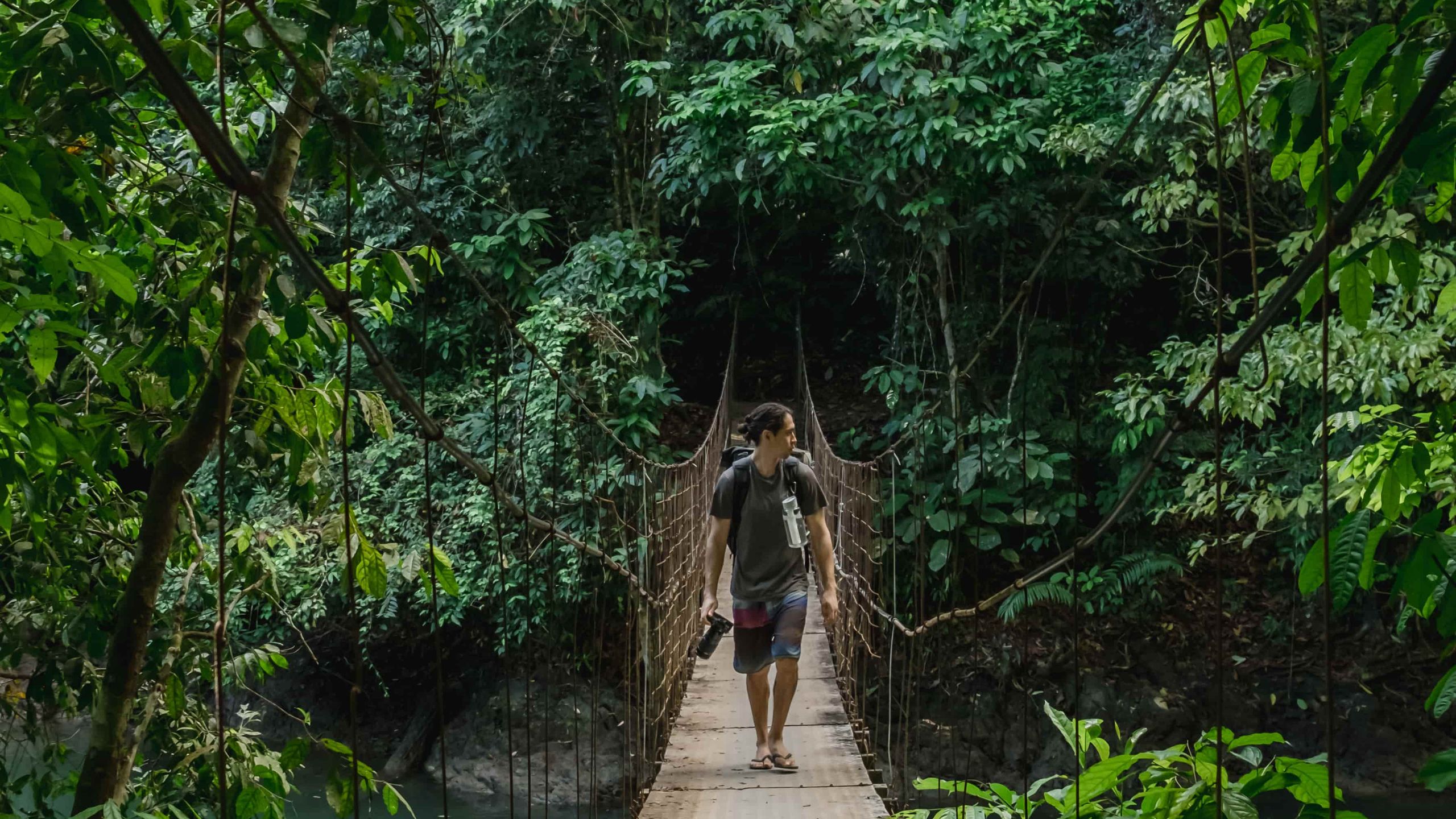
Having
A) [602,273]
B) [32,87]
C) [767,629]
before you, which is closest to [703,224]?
[602,273]

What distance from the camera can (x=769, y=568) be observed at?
2338 millimetres

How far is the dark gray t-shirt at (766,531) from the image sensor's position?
2328 millimetres

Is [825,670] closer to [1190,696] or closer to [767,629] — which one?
[767,629]

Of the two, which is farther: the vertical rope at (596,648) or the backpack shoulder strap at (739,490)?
the backpack shoulder strap at (739,490)

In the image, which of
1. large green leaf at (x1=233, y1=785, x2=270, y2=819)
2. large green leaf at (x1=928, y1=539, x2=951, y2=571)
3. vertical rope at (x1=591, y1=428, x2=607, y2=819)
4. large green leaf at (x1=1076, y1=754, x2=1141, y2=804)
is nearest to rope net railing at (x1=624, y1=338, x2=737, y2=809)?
vertical rope at (x1=591, y1=428, x2=607, y2=819)

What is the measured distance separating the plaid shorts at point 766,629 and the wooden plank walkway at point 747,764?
8.9 inches

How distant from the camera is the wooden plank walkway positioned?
6.82ft

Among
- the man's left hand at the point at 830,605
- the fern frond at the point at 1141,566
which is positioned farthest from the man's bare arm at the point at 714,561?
the fern frond at the point at 1141,566

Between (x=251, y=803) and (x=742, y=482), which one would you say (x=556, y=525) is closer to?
(x=742, y=482)

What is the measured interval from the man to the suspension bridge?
0.15 meters

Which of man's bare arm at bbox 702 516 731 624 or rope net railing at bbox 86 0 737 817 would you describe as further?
man's bare arm at bbox 702 516 731 624

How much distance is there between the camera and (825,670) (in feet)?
10.6

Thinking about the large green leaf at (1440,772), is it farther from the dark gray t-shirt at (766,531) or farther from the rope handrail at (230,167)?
the dark gray t-shirt at (766,531)

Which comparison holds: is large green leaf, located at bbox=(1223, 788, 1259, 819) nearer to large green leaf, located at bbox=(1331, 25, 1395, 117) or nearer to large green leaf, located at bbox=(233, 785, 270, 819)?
large green leaf, located at bbox=(1331, 25, 1395, 117)
